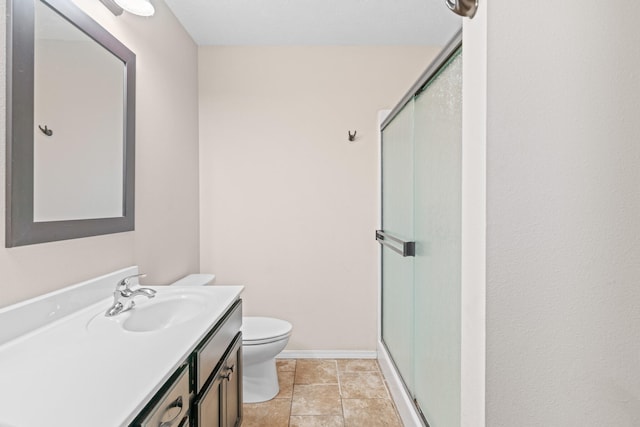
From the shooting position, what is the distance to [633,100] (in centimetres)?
75

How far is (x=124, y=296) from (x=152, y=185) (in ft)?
2.51

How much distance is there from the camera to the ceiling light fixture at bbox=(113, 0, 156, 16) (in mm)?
1490

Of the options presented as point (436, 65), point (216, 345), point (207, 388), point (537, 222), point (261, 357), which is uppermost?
point (436, 65)

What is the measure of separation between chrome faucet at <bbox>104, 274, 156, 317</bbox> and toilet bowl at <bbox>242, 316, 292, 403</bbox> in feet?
2.34

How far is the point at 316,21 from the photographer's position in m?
2.25

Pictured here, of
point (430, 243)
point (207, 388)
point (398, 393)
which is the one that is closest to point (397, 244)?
point (430, 243)

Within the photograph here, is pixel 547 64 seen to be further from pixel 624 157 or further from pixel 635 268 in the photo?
pixel 635 268

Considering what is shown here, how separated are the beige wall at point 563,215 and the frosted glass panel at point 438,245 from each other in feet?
1.29

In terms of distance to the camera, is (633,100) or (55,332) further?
(55,332)

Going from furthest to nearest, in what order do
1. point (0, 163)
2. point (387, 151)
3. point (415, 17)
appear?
point (387, 151) → point (415, 17) → point (0, 163)

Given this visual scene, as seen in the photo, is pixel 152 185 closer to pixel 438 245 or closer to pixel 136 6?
pixel 136 6

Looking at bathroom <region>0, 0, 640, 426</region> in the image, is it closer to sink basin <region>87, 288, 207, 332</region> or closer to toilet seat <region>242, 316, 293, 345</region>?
sink basin <region>87, 288, 207, 332</region>

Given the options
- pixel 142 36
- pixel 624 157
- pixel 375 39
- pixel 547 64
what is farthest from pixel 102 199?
pixel 375 39

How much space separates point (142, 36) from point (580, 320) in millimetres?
2144
